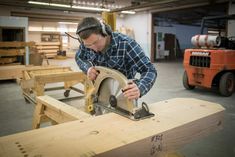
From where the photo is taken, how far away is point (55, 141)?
3.61 ft

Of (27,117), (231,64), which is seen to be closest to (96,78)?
(27,117)

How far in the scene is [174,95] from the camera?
213 inches

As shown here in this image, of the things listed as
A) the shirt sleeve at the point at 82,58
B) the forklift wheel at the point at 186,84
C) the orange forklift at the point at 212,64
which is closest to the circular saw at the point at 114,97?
the shirt sleeve at the point at 82,58

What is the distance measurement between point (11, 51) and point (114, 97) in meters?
6.78

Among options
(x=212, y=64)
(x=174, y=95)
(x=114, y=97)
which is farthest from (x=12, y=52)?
(x=114, y=97)

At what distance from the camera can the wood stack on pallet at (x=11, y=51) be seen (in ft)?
23.6

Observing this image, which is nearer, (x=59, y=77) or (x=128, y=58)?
(x=128, y=58)

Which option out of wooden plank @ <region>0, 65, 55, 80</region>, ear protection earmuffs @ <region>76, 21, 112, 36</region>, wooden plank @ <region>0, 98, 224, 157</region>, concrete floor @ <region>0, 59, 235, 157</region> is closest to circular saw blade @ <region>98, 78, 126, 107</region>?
wooden plank @ <region>0, 98, 224, 157</region>

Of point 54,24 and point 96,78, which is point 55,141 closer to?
point 96,78

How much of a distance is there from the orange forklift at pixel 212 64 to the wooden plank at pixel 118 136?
4.00 metres

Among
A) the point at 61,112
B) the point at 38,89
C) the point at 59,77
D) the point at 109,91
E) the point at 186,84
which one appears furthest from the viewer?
the point at 186,84

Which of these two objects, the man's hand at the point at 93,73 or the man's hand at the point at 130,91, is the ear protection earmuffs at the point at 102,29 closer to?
the man's hand at the point at 93,73

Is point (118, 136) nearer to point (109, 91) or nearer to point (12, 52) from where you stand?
point (109, 91)

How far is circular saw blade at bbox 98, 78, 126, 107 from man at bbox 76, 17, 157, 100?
0.32 ft
